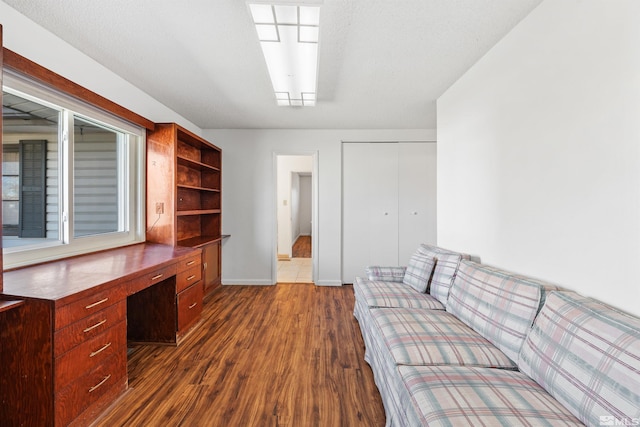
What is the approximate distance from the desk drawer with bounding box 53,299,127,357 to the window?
0.76 metres

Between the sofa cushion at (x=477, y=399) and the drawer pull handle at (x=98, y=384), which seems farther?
the drawer pull handle at (x=98, y=384)

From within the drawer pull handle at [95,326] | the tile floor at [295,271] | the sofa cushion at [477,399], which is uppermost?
the drawer pull handle at [95,326]

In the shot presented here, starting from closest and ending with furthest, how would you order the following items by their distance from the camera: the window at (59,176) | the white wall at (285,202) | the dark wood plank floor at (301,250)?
the window at (59,176)
the white wall at (285,202)
the dark wood plank floor at (301,250)

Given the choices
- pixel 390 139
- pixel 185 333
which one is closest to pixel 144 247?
pixel 185 333

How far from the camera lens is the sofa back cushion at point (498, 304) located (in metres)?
1.41

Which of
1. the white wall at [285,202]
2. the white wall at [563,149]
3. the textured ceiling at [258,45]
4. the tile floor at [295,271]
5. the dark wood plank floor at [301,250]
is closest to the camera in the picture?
the white wall at [563,149]

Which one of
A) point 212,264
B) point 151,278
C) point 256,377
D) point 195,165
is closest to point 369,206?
point 212,264

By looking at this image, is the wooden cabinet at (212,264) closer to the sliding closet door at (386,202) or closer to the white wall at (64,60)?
the white wall at (64,60)

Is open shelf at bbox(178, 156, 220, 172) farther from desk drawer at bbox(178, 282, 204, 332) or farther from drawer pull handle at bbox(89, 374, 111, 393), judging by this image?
drawer pull handle at bbox(89, 374, 111, 393)

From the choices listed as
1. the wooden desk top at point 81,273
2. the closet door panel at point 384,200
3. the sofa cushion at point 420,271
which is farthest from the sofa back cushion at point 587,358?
the closet door panel at point 384,200

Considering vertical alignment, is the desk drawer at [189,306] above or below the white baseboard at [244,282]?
above

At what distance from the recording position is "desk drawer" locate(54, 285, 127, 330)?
1.32m

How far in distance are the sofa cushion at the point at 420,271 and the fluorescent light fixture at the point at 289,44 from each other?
6.60 feet

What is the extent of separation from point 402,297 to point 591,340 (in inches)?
50.9
